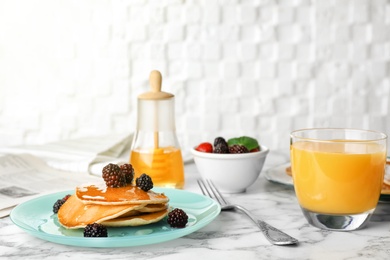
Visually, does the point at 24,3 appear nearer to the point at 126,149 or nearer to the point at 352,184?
the point at 126,149

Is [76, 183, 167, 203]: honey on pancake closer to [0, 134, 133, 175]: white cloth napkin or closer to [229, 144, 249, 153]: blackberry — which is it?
[229, 144, 249, 153]: blackberry

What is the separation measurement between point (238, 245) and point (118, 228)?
0.72 ft

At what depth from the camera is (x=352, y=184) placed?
1131 millimetres

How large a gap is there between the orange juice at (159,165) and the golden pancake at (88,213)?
40cm

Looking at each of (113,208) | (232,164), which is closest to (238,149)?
(232,164)

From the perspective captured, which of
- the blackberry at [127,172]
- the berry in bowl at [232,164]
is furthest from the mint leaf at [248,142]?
Result: the blackberry at [127,172]

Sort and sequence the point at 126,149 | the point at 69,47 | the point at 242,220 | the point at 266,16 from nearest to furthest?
the point at 242,220 < the point at 126,149 < the point at 266,16 < the point at 69,47

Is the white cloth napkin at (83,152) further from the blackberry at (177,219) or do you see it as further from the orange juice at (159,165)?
the blackberry at (177,219)

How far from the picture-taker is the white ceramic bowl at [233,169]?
1467 millimetres

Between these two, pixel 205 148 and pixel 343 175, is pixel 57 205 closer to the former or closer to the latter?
pixel 205 148

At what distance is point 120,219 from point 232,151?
Answer: 44cm

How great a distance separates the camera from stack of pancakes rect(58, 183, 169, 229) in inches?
43.7

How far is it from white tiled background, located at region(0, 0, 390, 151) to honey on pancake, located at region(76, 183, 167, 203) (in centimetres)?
205

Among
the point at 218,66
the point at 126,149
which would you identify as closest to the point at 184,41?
the point at 218,66
